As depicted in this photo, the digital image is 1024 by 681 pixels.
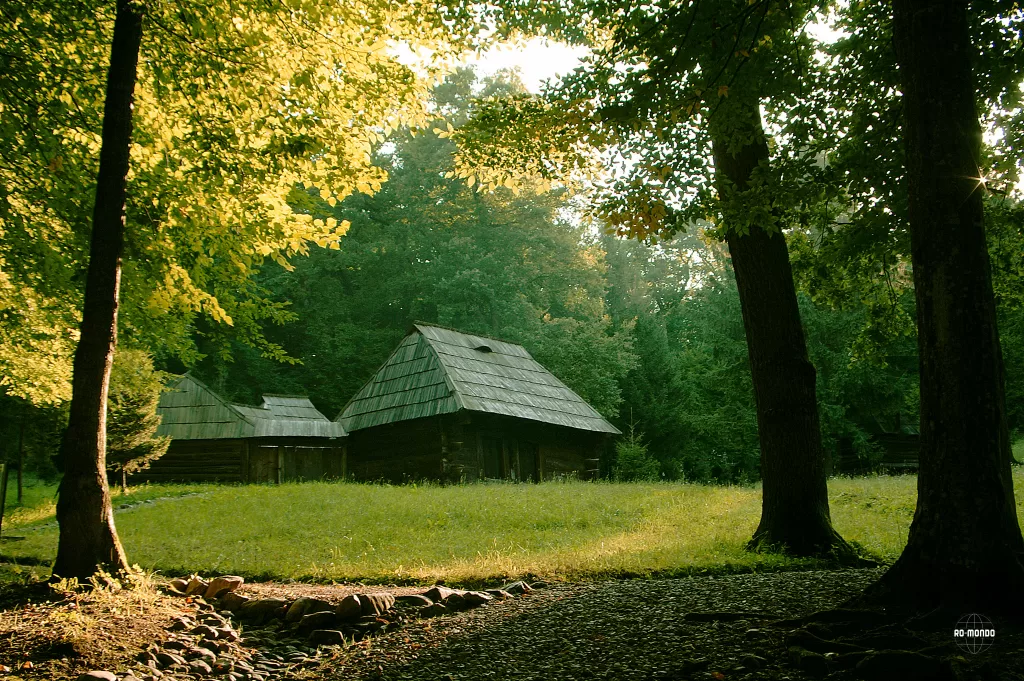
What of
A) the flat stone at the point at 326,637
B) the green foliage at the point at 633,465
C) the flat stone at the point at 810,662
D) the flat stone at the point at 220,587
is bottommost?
the flat stone at the point at 326,637

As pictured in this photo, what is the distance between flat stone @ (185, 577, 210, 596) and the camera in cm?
691

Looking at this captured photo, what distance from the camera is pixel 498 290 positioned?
122 ft

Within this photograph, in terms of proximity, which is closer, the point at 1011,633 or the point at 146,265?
the point at 1011,633

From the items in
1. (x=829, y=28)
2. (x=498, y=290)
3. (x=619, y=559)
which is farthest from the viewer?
(x=498, y=290)

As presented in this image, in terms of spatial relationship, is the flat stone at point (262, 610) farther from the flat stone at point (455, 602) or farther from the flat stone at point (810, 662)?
the flat stone at point (810, 662)

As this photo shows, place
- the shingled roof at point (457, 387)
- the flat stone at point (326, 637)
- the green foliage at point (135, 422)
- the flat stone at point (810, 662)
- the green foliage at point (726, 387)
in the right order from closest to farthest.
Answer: the flat stone at point (810, 662) < the flat stone at point (326, 637) < the green foliage at point (135, 422) < the shingled roof at point (457, 387) < the green foliage at point (726, 387)

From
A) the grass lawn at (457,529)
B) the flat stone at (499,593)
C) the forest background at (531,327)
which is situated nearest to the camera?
the flat stone at (499,593)

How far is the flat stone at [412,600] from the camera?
657 cm

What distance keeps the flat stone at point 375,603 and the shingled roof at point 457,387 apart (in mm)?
14035

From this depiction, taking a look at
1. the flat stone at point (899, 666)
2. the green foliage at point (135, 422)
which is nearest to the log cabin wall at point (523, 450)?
the green foliage at point (135, 422)

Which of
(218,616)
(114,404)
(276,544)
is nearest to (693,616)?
(218,616)

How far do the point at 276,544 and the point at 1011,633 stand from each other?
9.77m

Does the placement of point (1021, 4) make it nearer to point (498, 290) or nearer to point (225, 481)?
point (225, 481)

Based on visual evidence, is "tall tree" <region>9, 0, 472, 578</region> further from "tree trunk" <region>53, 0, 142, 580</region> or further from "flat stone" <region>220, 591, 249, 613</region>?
"flat stone" <region>220, 591, 249, 613</region>
